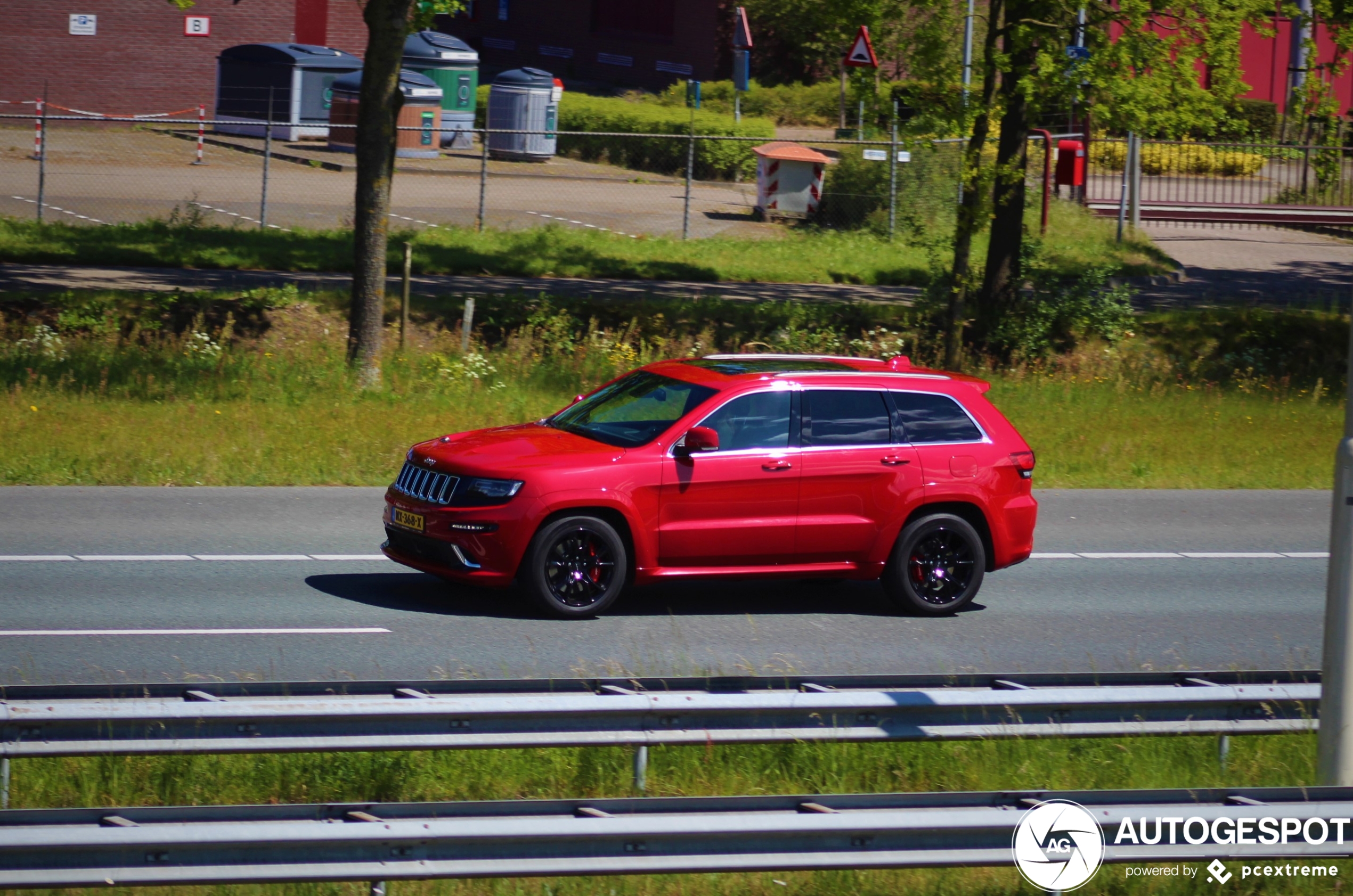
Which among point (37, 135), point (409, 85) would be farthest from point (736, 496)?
point (37, 135)

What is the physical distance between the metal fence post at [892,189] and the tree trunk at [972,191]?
24.5ft

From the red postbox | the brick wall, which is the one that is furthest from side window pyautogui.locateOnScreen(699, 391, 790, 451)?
the brick wall

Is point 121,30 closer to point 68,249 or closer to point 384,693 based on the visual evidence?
point 68,249

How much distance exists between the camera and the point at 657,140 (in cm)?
3828

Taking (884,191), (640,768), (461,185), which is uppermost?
(884,191)

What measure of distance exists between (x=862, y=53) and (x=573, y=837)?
16858mm

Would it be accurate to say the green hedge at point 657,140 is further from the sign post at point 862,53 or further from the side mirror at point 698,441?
the side mirror at point 698,441

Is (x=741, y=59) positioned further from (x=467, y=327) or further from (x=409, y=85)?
(x=467, y=327)

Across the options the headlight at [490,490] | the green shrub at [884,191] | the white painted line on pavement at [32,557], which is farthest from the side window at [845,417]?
the green shrub at [884,191]

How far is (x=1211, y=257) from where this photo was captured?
29.7 m

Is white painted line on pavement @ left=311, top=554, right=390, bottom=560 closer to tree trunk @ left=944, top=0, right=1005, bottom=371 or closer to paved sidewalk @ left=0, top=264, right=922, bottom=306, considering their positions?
tree trunk @ left=944, top=0, right=1005, bottom=371

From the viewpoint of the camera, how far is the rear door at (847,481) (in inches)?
382

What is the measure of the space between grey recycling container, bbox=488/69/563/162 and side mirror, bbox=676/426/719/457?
28952 mm

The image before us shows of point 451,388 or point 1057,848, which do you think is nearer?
point 1057,848
